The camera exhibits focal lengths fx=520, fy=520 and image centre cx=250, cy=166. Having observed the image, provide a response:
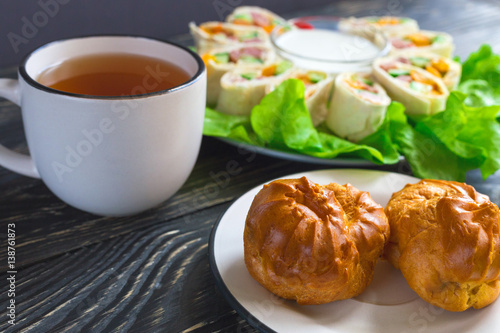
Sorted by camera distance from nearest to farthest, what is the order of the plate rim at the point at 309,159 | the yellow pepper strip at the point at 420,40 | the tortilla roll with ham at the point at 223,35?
1. the plate rim at the point at 309,159
2. the tortilla roll with ham at the point at 223,35
3. the yellow pepper strip at the point at 420,40

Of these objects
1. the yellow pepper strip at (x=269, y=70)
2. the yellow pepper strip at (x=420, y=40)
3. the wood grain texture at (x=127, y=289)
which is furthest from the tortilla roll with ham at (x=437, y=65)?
the wood grain texture at (x=127, y=289)

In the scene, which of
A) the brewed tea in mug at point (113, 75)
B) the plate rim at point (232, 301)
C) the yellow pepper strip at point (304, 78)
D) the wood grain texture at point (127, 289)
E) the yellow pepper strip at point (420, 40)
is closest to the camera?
the plate rim at point (232, 301)

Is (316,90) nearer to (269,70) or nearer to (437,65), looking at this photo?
(269,70)

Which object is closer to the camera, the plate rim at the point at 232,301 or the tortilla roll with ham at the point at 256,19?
the plate rim at the point at 232,301

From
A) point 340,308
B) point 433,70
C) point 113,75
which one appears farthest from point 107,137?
point 433,70

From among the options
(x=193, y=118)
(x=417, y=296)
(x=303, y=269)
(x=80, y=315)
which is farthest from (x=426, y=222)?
(x=80, y=315)

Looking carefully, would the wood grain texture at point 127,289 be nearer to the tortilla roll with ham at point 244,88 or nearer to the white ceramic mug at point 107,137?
the white ceramic mug at point 107,137
